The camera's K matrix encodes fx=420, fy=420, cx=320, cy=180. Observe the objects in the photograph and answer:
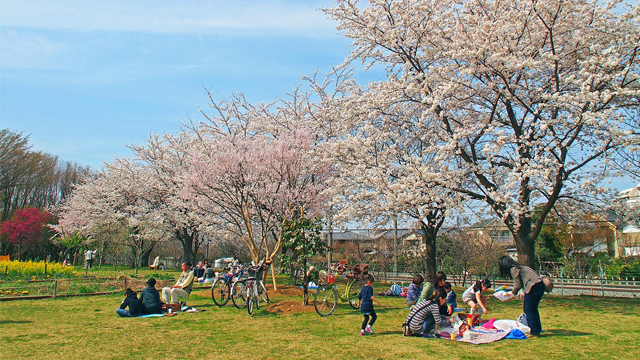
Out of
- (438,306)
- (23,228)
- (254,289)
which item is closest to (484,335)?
(438,306)

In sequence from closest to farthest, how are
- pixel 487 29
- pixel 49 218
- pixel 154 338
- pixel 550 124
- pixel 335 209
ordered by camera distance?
1. pixel 154 338
2. pixel 550 124
3. pixel 487 29
4. pixel 335 209
5. pixel 49 218

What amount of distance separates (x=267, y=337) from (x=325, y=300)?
2.71 metres

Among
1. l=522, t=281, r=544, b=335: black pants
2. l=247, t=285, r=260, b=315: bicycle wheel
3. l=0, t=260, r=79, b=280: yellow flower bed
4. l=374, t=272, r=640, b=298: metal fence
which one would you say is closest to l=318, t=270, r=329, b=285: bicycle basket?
l=247, t=285, r=260, b=315: bicycle wheel

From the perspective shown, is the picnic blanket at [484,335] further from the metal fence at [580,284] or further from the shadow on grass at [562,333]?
the metal fence at [580,284]

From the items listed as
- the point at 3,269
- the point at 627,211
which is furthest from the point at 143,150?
the point at 627,211

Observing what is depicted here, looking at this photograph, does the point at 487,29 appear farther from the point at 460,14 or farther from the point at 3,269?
the point at 3,269

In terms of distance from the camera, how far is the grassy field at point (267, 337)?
6.10 metres

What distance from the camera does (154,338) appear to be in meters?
7.05

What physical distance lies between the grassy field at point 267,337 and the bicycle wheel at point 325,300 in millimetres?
254

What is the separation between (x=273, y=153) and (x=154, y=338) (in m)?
8.63

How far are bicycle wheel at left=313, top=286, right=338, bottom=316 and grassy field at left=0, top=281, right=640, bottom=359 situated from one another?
254 millimetres

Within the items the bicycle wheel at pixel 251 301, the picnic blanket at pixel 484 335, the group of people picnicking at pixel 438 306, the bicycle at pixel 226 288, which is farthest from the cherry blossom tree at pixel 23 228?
the picnic blanket at pixel 484 335

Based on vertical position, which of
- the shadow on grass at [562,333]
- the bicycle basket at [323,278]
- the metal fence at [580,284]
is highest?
the bicycle basket at [323,278]

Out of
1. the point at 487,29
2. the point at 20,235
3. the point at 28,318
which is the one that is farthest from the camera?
the point at 20,235
